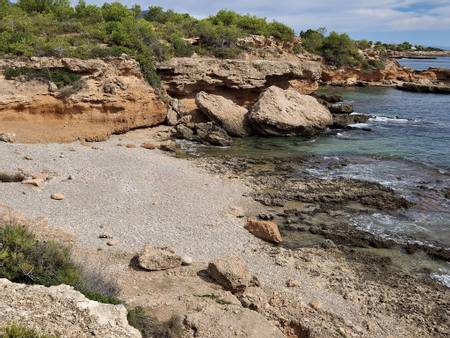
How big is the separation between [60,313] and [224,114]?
24388mm

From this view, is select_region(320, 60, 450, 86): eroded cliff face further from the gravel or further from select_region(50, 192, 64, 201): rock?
select_region(50, 192, 64, 201): rock

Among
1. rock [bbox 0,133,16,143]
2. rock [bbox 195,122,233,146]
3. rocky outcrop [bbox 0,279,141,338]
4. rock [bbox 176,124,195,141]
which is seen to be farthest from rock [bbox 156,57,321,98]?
rocky outcrop [bbox 0,279,141,338]

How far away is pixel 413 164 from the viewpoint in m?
24.5

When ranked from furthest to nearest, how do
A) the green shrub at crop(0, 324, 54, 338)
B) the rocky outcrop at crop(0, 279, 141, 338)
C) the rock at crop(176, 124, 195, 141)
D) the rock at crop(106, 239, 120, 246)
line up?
the rock at crop(176, 124, 195, 141) → the rock at crop(106, 239, 120, 246) → the rocky outcrop at crop(0, 279, 141, 338) → the green shrub at crop(0, 324, 54, 338)

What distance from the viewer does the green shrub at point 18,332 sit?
498 cm

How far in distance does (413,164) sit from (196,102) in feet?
48.3

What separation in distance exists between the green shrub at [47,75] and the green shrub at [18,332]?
2183cm

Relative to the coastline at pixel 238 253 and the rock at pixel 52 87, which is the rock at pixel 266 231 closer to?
the coastline at pixel 238 253

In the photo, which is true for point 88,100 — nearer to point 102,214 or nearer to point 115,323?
point 102,214

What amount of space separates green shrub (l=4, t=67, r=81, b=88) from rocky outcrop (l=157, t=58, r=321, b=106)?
7138mm

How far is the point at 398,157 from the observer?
85.0 feet

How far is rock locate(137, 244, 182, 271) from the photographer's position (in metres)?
11.4

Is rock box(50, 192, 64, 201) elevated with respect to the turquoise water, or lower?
lower

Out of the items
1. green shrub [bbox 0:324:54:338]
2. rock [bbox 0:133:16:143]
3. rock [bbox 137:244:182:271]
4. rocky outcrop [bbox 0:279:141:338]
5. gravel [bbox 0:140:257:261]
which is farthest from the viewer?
rock [bbox 0:133:16:143]
